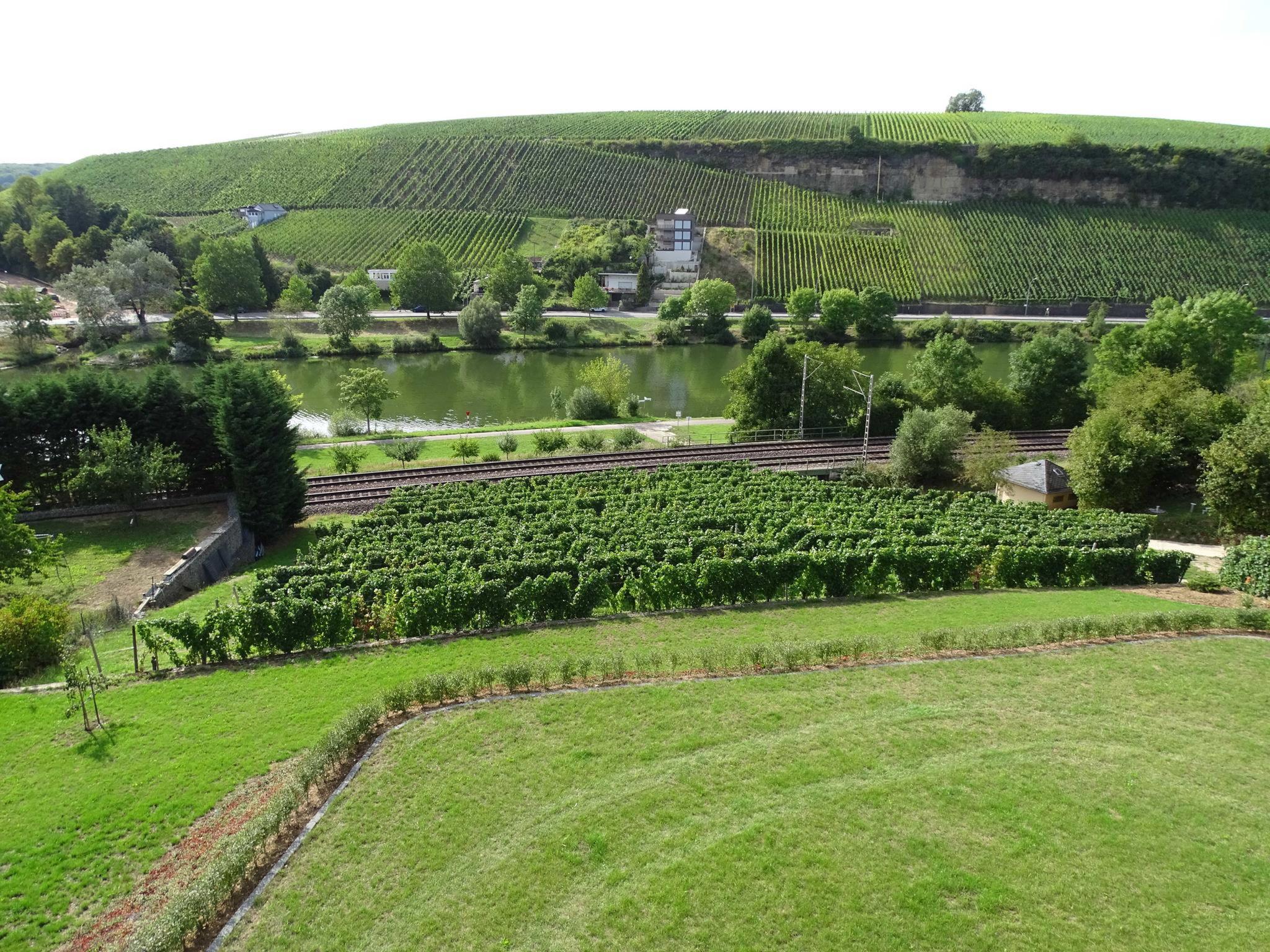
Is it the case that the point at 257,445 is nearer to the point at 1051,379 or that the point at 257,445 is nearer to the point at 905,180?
the point at 1051,379

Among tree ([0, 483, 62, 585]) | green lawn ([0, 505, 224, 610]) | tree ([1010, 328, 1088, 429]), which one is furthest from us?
tree ([1010, 328, 1088, 429])

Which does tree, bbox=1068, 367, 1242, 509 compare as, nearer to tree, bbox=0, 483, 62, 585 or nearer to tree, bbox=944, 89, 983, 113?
tree, bbox=0, 483, 62, 585

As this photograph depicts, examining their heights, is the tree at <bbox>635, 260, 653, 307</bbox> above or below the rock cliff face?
below

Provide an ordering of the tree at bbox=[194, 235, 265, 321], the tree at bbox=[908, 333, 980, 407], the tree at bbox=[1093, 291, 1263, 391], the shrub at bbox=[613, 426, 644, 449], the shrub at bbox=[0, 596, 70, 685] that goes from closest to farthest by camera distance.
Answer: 1. the shrub at bbox=[0, 596, 70, 685]
2. the shrub at bbox=[613, 426, 644, 449]
3. the tree at bbox=[1093, 291, 1263, 391]
4. the tree at bbox=[908, 333, 980, 407]
5. the tree at bbox=[194, 235, 265, 321]

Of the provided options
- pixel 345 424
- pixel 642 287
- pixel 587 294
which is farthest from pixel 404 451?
pixel 642 287

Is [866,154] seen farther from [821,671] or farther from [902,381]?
[821,671]

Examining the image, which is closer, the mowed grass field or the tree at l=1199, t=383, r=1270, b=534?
the mowed grass field

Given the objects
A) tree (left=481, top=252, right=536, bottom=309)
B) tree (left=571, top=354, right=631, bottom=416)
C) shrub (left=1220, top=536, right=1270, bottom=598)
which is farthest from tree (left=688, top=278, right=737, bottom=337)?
shrub (left=1220, top=536, right=1270, bottom=598)

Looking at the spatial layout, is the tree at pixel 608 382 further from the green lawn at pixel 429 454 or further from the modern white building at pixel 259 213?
the modern white building at pixel 259 213
